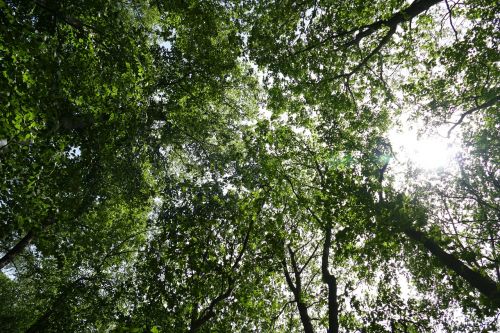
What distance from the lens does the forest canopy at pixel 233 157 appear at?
8.73m

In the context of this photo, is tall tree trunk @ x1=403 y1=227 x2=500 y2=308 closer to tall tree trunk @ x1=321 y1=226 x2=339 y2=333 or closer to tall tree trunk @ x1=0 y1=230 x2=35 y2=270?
tall tree trunk @ x1=321 y1=226 x2=339 y2=333

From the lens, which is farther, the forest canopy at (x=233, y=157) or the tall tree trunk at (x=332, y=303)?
the tall tree trunk at (x=332, y=303)

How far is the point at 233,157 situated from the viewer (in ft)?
41.6

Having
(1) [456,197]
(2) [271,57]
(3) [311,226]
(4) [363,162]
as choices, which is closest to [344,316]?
(3) [311,226]

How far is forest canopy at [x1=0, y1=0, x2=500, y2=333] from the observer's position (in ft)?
28.7

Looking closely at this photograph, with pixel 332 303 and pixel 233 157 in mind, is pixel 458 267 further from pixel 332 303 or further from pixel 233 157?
pixel 233 157

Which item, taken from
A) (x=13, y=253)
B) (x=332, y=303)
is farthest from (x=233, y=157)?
(x=13, y=253)

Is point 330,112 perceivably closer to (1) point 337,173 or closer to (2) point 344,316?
(1) point 337,173

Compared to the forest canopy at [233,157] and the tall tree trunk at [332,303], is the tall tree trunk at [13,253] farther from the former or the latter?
the tall tree trunk at [332,303]

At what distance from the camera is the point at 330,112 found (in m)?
16.8

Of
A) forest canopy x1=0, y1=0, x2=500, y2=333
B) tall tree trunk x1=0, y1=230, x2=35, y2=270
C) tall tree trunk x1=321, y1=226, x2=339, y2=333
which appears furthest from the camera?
tall tree trunk x1=0, y1=230, x2=35, y2=270

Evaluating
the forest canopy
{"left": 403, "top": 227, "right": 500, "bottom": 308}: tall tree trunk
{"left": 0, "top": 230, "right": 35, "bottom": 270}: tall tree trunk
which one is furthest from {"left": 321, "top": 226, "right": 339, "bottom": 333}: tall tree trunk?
{"left": 0, "top": 230, "right": 35, "bottom": 270}: tall tree trunk

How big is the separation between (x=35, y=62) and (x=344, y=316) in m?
16.9

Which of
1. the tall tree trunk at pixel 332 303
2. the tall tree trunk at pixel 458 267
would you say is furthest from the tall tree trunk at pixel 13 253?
the tall tree trunk at pixel 458 267
